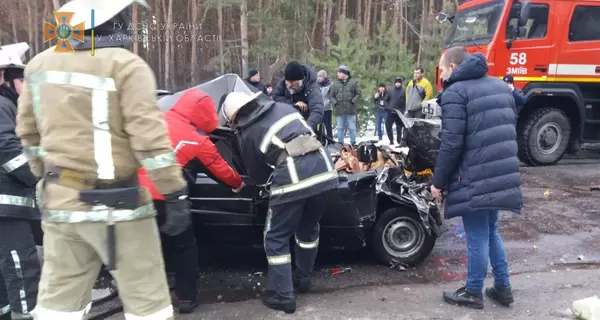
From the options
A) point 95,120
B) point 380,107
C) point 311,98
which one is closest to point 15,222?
point 95,120

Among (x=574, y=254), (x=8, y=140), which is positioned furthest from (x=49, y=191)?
(x=574, y=254)

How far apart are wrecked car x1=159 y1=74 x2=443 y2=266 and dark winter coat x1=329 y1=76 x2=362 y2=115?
5.59 m

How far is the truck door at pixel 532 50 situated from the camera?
26.6 feet

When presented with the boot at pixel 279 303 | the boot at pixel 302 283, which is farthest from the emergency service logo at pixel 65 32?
the boot at pixel 302 283

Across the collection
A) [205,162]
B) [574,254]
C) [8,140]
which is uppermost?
[8,140]

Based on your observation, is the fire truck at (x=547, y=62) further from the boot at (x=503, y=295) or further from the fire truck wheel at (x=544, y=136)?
the boot at (x=503, y=295)

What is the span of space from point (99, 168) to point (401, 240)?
9.44ft

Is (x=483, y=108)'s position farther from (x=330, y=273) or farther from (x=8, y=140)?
(x=8, y=140)

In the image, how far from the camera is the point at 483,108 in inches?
129

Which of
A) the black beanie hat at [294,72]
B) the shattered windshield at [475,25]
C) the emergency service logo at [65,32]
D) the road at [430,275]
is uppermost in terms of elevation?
the shattered windshield at [475,25]

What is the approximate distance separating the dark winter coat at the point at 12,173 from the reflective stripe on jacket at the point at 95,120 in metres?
0.92

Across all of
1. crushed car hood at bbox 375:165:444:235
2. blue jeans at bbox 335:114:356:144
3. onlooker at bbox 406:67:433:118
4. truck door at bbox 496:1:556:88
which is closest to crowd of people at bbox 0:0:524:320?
crushed car hood at bbox 375:165:444:235

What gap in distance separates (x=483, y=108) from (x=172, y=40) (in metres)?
24.8

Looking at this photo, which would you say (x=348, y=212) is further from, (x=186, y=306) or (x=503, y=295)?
(x=186, y=306)
